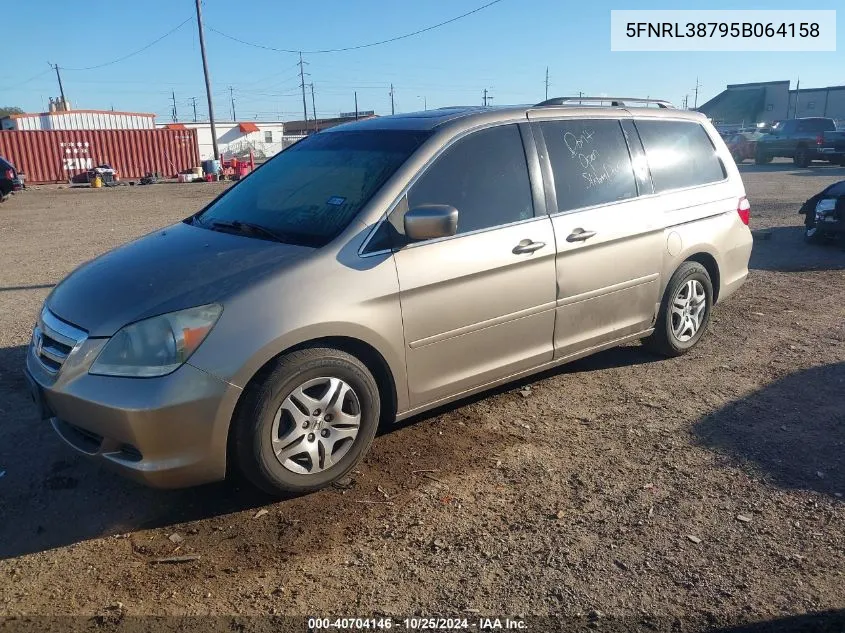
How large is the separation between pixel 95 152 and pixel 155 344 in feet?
113

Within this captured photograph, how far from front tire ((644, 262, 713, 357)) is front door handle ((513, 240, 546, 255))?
1.49 m

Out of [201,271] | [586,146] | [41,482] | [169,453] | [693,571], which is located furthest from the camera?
[586,146]

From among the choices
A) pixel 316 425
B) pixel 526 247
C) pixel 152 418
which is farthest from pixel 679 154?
pixel 152 418

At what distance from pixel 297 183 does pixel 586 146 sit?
6.28 feet

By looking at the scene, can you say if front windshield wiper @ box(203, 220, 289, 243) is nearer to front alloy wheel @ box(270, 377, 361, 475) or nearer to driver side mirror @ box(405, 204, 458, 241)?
driver side mirror @ box(405, 204, 458, 241)

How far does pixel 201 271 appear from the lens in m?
3.50

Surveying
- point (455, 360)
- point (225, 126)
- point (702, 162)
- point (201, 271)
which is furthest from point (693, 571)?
point (225, 126)

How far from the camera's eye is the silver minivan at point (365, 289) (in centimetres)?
319

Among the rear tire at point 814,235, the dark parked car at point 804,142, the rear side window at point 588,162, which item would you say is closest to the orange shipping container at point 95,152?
the dark parked car at point 804,142

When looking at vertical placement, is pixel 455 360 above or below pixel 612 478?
above

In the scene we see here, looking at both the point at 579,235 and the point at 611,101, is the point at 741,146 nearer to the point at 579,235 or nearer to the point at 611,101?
the point at 611,101

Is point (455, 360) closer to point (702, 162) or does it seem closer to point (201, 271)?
point (201, 271)

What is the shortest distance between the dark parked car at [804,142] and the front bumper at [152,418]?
27.3 metres

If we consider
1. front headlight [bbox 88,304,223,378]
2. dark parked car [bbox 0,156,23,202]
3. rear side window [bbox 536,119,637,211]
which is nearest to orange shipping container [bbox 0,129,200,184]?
dark parked car [bbox 0,156,23,202]
